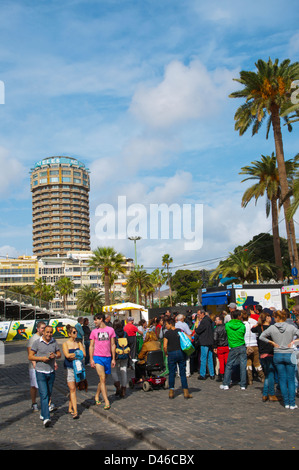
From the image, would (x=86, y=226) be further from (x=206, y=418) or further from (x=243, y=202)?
(x=206, y=418)

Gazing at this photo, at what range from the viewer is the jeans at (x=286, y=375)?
8344 millimetres

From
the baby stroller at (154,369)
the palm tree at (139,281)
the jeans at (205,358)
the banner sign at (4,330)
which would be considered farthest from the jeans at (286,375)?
the palm tree at (139,281)

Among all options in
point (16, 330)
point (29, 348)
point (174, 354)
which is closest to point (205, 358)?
point (174, 354)

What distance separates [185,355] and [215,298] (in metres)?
15.4

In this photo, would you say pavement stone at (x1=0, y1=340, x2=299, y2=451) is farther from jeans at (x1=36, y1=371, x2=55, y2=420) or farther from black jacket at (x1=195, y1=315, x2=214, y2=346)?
black jacket at (x1=195, y1=315, x2=214, y2=346)

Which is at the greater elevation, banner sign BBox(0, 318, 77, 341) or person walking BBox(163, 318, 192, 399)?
person walking BBox(163, 318, 192, 399)

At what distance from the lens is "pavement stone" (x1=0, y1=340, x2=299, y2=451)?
6.35 m

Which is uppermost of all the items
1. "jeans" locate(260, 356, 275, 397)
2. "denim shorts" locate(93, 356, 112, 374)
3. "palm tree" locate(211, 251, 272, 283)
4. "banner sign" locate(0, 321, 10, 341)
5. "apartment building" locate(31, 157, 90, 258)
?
"apartment building" locate(31, 157, 90, 258)

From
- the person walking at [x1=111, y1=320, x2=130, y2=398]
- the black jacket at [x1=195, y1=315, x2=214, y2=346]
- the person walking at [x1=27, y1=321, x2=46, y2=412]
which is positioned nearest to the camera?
the person walking at [x1=27, y1=321, x2=46, y2=412]

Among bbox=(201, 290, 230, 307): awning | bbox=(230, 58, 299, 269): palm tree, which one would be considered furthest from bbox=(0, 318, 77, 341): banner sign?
bbox=(230, 58, 299, 269): palm tree

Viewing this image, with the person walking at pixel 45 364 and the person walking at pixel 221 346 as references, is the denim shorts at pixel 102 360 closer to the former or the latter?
the person walking at pixel 45 364

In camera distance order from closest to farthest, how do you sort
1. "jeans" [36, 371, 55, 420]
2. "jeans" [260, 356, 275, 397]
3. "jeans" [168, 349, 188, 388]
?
"jeans" [36, 371, 55, 420]
"jeans" [260, 356, 275, 397]
"jeans" [168, 349, 188, 388]

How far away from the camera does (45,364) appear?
8.06 metres

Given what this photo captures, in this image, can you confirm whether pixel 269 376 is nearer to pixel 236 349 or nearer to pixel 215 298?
pixel 236 349
